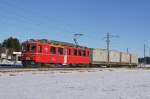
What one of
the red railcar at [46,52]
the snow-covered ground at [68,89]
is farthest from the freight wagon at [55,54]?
the snow-covered ground at [68,89]

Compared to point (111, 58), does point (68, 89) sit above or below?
below

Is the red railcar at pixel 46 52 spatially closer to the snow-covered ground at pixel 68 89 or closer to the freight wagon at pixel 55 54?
the freight wagon at pixel 55 54

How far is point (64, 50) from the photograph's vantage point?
4234 cm

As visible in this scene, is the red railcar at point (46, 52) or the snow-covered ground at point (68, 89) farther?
the red railcar at point (46, 52)

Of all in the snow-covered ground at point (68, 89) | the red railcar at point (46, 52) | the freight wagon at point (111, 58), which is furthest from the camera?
the freight wagon at point (111, 58)

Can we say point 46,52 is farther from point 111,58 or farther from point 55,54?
point 111,58

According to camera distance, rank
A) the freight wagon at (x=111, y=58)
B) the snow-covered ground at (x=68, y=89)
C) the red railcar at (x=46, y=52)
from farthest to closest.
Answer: the freight wagon at (x=111, y=58) → the red railcar at (x=46, y=52) → the snow-covered ground at (x=68, y=89)

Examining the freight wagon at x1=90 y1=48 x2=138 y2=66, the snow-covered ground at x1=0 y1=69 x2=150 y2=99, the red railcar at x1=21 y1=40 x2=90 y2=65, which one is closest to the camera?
the snow-covered ground at x1=0 y1=69 x2=150 y2=99

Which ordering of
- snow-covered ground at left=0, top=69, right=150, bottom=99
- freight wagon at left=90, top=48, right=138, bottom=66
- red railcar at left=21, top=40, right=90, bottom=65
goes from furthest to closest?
freight wagon at left=90, top=48, right=138, bottom=66 → red railcar at left=21, top=40, right=90, bottom=65 → snow-covered ground at left=0, top=69, right=150, bottom=99

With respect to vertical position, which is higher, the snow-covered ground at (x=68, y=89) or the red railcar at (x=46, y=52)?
the red railcar at (x=46, y=52)

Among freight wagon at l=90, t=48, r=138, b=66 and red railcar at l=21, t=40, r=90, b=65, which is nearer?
red railcar at l=21, t=40, r=90, b=65

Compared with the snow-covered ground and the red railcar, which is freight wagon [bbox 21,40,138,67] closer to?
the red railcar

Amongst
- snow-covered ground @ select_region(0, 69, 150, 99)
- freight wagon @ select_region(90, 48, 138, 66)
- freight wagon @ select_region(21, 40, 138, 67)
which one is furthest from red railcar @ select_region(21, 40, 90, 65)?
snow-covered ground @ select_region(0, 69, 150, 99)

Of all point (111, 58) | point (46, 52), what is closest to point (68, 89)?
point (46, 52)
